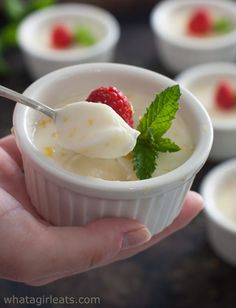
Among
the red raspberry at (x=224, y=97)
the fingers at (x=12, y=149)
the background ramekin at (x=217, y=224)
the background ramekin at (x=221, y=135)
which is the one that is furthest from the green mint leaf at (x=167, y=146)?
the red raspberry at (x=224, y=97)

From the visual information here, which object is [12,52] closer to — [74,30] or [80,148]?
[74,30]

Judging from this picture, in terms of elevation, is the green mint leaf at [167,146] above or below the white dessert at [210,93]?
above

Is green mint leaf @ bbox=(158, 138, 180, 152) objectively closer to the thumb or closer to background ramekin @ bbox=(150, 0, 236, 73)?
the thumb

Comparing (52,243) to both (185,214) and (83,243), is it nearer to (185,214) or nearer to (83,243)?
(83,243)

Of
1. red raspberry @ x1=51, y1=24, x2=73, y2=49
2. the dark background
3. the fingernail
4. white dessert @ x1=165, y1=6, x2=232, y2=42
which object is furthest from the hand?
white dessert @ x1=165, y1=6, x2=232, y2=42

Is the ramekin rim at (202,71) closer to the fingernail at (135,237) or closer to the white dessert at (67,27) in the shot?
the white dessert at (67,27)

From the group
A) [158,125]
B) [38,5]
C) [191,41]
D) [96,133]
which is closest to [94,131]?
[96,133]
